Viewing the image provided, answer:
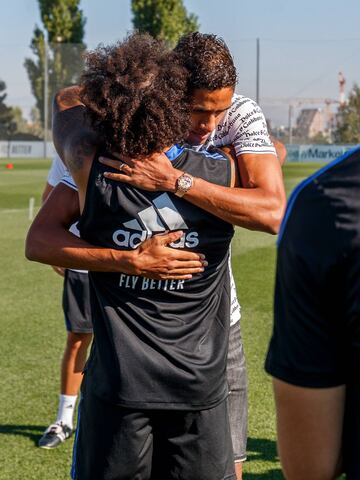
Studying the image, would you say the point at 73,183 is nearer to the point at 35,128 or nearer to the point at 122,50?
the point at 122,50

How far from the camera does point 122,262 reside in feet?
9.41

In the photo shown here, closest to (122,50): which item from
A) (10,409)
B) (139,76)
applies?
(139,76)

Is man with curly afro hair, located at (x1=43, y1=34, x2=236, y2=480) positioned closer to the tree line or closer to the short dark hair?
the short dark hair

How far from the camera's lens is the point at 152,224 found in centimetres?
289

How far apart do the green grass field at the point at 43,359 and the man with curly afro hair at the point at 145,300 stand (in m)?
2.05

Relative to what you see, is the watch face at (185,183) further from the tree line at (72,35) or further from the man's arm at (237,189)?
the tree line at (72,35)

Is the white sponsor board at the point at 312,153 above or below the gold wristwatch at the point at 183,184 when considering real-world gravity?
below

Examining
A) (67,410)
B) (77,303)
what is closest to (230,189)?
(77,303)

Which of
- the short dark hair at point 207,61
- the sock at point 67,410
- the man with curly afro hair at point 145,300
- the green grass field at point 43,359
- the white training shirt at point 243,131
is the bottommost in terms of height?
the green grass field at point 43,359

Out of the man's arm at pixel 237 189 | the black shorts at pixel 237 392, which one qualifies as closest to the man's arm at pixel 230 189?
the man's arm at pixel 237 189

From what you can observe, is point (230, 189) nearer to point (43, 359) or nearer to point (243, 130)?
point (243, 130)

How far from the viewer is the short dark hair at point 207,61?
3096 millimetres

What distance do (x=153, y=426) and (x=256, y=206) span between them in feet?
2.78

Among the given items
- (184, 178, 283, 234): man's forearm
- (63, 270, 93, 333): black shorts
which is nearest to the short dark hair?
(184, 178, 283, 234): man's forearm
